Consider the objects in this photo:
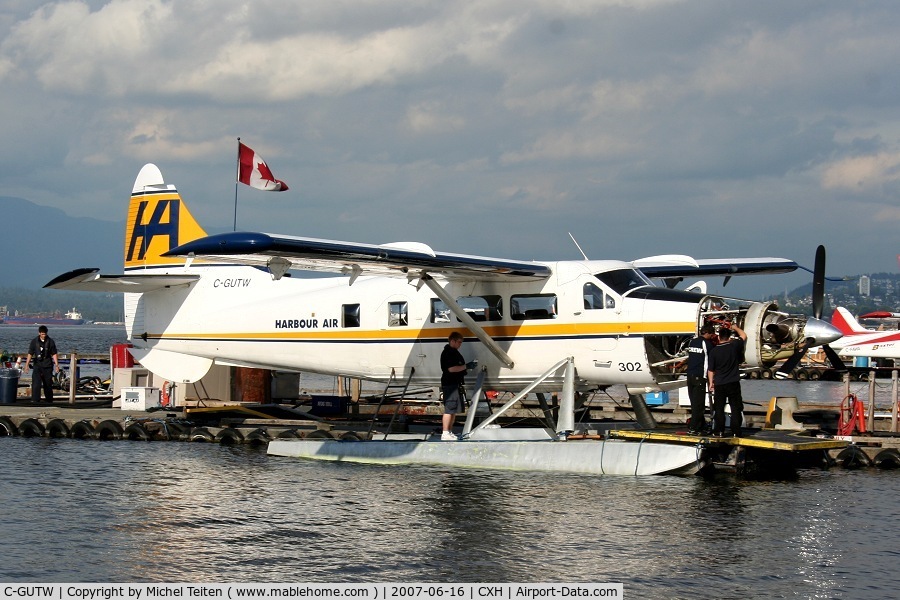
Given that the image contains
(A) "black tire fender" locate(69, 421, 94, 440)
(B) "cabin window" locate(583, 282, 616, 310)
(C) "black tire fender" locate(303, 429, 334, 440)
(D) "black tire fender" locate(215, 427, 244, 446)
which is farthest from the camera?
(A) "black tire fender" locate(69, 421, 94, 440)

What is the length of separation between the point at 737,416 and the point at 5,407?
14.4 meters

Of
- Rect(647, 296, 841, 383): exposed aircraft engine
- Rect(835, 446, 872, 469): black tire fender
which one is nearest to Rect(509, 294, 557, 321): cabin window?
Rect(647, 296, 841, 383): exposed aircraft engine

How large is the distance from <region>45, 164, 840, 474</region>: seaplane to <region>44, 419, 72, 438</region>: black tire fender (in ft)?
5.74

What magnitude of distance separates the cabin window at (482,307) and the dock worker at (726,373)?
3258 millimetres

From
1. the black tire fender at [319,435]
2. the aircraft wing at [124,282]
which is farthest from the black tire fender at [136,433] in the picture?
the black tire fender at [319,435]

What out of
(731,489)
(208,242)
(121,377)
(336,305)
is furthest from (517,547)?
(121,377)

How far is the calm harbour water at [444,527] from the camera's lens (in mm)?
8930

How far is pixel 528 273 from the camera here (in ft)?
49.0

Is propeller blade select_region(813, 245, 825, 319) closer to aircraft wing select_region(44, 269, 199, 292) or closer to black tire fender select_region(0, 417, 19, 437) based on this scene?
aircraft wing select_region(44, 269, 199, 292)

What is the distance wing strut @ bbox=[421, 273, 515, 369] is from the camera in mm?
15070

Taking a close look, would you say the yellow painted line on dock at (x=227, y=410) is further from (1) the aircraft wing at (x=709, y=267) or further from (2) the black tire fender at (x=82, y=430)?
(1) the aircraft wing at (x=709, y=267)

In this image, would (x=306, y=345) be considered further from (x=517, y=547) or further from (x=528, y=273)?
(x=517, y=547)

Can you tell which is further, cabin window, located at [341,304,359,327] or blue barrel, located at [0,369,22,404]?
blue barrel, located at [0,369,22,404]

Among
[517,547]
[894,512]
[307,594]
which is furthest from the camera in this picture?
[894,512]
